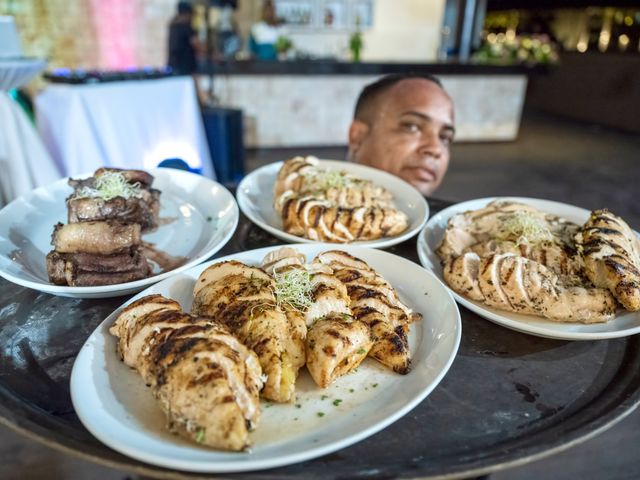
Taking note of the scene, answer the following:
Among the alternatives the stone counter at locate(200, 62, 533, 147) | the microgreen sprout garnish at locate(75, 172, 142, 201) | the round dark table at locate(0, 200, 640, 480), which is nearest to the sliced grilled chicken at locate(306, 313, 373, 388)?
the round dark table at locate(0, 200, 640, 480)

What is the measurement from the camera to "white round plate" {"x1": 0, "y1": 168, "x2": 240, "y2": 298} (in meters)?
1.71

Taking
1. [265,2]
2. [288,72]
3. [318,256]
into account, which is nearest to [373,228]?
[318,256]

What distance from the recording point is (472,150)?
11.2 m

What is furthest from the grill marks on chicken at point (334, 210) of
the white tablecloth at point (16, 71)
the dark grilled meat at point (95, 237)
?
the white tablecloth at point (16, 71)

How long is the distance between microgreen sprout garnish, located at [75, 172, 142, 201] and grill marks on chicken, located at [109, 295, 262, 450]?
109cm

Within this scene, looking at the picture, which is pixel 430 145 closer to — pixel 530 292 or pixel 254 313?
pixel 530 292

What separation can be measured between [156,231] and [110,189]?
306mm

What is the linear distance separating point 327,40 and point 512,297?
43.4 feet

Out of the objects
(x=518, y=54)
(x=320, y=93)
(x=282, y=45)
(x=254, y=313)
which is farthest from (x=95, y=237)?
(x=518, y=54)

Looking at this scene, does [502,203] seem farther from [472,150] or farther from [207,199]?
[472,150]

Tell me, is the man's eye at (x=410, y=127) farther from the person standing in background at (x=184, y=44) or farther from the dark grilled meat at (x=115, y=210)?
the person standing in background at (x=184, y=44)

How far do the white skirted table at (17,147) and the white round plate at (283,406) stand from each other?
3.36m

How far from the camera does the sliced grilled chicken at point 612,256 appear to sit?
5.40 feet

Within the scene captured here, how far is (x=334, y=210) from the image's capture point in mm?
2236
